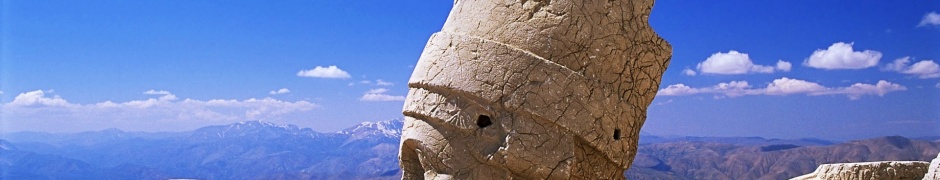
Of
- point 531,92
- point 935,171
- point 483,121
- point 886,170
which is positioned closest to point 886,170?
point 886,170

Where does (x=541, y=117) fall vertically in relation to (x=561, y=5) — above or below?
below

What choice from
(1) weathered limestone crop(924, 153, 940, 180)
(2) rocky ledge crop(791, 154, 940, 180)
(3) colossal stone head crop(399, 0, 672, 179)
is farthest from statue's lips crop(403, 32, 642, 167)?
(2) rocky ledge crop(791, 154, 940, 180)

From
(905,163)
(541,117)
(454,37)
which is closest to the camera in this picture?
(541,117)

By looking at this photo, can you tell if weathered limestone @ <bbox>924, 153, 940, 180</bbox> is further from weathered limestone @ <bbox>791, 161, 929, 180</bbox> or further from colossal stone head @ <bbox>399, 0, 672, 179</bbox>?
weathered limestone @ <bbox>791, 161, 929, 180</bbox>

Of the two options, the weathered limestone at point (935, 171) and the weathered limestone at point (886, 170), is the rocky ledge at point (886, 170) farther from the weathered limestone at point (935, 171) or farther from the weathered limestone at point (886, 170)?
the weathered limestone at point (935, 171)

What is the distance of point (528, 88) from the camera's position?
513cm

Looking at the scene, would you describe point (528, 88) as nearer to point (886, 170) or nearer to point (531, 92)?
point (531, 92)

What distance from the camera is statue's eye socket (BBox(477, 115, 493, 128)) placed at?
204 inches

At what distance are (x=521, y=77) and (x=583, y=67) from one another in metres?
0.42

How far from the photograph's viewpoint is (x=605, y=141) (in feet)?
17.4

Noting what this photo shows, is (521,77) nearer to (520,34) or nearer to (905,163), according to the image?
(520,34)

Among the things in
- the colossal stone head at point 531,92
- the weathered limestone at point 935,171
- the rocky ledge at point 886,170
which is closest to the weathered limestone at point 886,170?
the rocky ledge at point 886,170

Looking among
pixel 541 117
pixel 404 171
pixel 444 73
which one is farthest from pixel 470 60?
pixel 404 171

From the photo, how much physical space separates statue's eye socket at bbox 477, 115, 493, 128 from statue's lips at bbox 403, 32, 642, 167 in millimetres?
94
